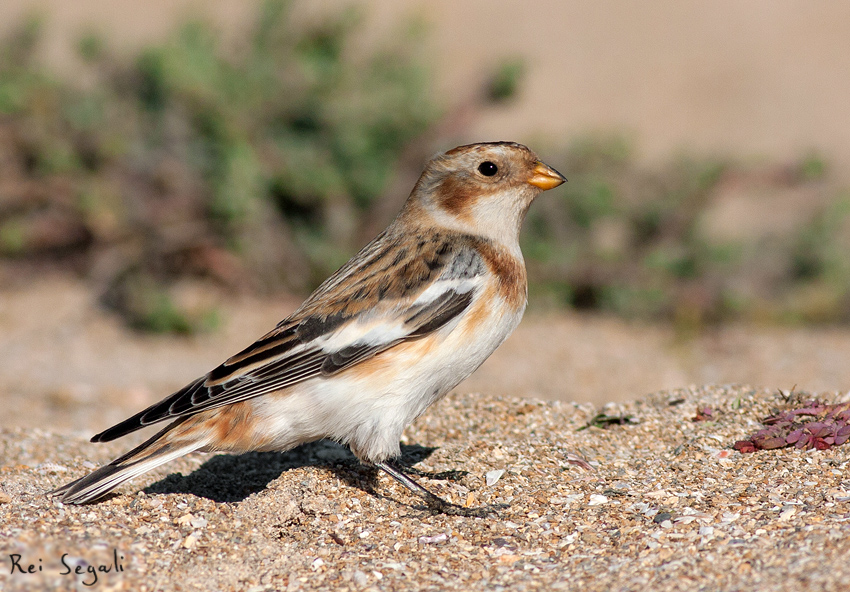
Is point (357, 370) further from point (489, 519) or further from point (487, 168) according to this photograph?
point (487, 168)

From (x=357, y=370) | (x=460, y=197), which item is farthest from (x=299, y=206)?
(x=357, y=370)

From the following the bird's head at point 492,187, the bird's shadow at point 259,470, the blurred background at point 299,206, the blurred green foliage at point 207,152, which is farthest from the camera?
the blurred green foliage at point 207,152

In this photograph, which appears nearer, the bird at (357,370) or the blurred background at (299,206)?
the bird at (357,370)

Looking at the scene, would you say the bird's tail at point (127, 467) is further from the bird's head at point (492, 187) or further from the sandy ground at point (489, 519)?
the bird's head at point (492, 187)

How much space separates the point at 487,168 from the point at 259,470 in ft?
5.64

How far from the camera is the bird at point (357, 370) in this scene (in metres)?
3.72

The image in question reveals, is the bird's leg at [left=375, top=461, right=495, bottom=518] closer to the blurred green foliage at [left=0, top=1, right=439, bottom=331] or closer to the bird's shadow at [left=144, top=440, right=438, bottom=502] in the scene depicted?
the bird's shadow at [left=144, top=440, right=438, bottom=502]

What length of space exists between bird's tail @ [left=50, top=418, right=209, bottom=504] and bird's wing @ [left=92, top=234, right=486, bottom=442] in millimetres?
115

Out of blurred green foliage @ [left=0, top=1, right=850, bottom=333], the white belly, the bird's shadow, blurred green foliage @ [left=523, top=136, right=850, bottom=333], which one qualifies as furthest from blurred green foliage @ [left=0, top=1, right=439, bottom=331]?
the white belly

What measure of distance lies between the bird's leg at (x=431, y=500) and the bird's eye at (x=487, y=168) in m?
1.38

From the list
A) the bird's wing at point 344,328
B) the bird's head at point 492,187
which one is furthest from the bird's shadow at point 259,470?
the bird's head at point 492,187

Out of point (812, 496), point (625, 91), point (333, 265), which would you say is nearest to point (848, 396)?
point (812, 496)

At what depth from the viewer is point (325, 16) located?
7.80 meters

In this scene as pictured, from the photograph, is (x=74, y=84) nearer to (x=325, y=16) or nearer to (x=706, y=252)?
(x=325, y=16)
